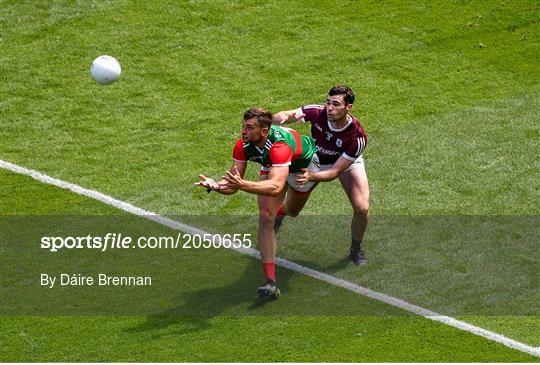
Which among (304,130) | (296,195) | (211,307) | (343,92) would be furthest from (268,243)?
(304,130)

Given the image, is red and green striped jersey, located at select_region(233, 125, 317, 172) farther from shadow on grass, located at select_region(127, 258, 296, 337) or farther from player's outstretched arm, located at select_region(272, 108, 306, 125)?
shadow on grass, located at select_region(127, 258, 296, 337)

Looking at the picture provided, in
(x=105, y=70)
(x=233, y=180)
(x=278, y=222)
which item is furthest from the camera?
(x=105, y=70)

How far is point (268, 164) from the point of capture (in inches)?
599

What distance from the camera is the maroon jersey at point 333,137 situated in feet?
52.1

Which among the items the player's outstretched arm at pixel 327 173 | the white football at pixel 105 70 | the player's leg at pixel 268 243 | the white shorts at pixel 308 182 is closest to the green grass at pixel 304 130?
the player's leg at pixel 268 243

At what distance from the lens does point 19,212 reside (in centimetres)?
1734

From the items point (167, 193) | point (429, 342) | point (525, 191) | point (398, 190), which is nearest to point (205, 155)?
point (167, 193)

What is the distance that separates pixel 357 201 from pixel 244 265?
1.75m

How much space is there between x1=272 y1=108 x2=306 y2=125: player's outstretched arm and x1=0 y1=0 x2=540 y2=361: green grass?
1.90 m

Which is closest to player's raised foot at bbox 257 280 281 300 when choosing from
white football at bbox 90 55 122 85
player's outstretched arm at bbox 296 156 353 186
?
player's outstretched arm at bbox 296 156 353 186

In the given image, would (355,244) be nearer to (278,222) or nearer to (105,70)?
(278,222)

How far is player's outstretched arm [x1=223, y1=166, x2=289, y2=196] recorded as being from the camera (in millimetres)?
14031

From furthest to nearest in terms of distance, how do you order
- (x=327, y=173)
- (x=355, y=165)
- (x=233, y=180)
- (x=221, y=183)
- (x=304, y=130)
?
(x=304, y=130)
(x=355, y=165)
(x=327, y=173)
(x=221, y=183)
(x=233, y=180)

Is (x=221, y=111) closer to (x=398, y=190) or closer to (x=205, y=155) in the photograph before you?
(x=205, y=155)
